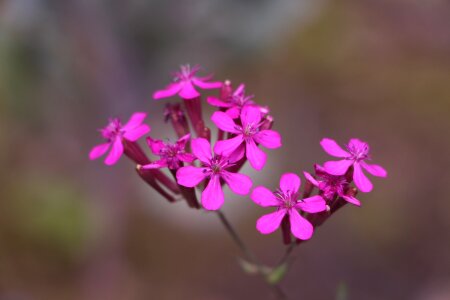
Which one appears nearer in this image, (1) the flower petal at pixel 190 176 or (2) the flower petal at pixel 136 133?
(1) the flower petal at pixel 190 176

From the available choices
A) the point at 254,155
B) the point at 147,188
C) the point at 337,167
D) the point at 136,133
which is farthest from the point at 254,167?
the point at 147,188

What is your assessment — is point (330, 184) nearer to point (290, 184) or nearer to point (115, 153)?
point (290, 184)

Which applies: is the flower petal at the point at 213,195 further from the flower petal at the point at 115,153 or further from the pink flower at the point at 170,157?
the flower petal at the point at 115,153

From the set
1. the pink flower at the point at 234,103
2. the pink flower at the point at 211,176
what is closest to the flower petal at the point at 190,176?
the pink flower at the point at 211,176

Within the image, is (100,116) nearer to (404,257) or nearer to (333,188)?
(404,257)

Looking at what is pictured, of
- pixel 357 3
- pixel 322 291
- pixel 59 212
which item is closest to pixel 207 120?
pixel 59 212

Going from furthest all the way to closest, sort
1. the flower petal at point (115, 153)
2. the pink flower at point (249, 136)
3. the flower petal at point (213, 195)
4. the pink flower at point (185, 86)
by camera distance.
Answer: the pink flower at point (185, 86) < the flower petal at point (115, 153) < the pink flower at point (249, 136) < the flower petal at point (213, 195)

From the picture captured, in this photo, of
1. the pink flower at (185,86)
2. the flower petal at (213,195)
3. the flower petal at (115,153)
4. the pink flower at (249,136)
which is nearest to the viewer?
the flower petal at (213,195)
